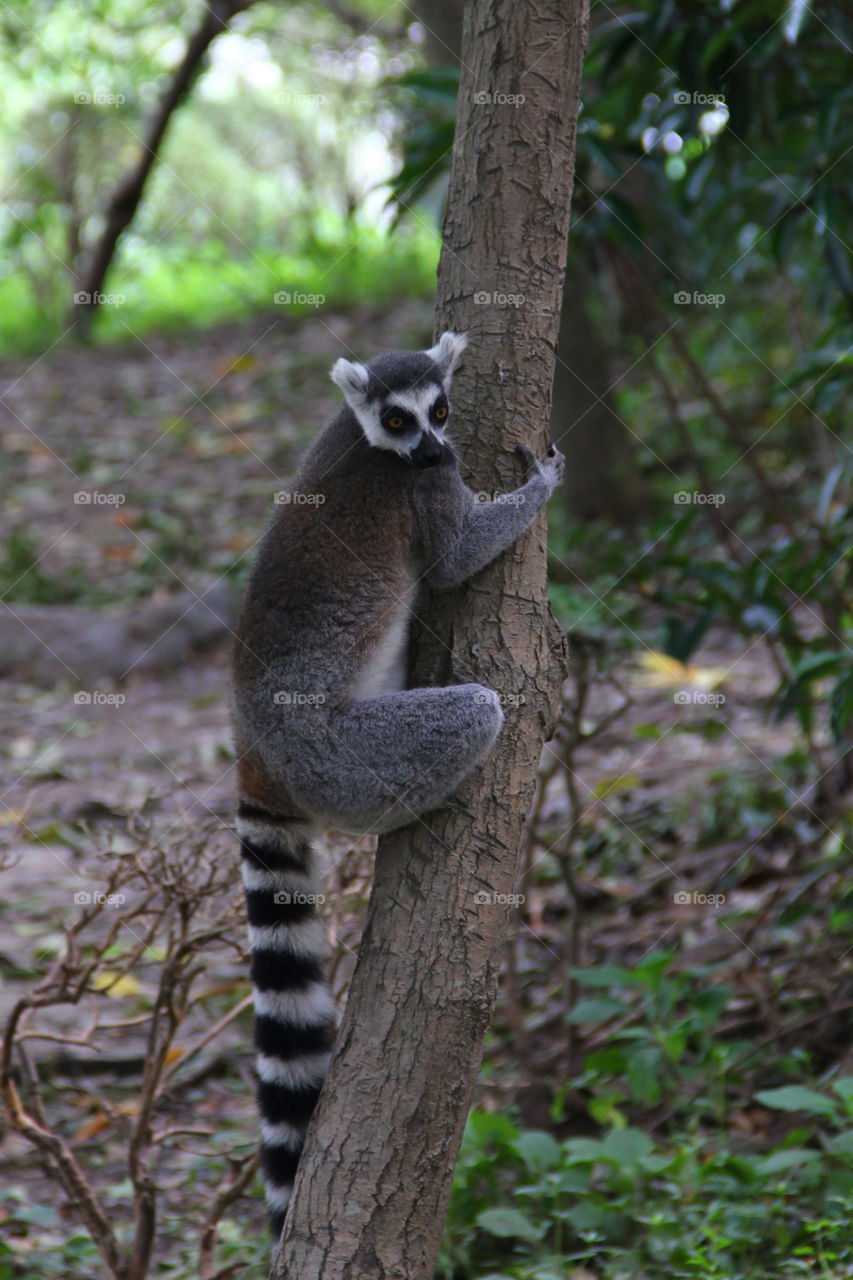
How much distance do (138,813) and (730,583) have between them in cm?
258

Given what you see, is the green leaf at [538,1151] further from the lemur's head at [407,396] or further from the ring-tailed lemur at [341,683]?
the lemur's head at [407,396]

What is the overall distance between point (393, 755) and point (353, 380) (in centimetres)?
113

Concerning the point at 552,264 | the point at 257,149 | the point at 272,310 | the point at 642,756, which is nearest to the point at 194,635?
the point at 642,756

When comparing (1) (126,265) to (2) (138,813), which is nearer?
(2) (138,813)

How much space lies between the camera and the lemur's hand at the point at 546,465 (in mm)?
2893

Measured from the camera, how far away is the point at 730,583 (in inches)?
189

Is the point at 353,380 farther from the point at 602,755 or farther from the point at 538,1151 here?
the point at 602,755

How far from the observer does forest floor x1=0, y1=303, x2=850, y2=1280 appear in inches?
174

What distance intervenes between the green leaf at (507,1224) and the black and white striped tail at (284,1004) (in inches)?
28.5

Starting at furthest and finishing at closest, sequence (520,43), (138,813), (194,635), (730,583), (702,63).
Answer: (194,635) < (730,583) < (702,63) < (138,813) < (520,43)

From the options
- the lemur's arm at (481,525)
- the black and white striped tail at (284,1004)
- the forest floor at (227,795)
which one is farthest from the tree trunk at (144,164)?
the black and white striped tail at (284,1004)

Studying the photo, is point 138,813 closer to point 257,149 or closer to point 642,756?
point 642,756

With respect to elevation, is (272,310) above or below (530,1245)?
above

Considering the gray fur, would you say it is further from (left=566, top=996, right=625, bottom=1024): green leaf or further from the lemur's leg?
(left=566, top=996, right=625, bottom=1024): green leaf
